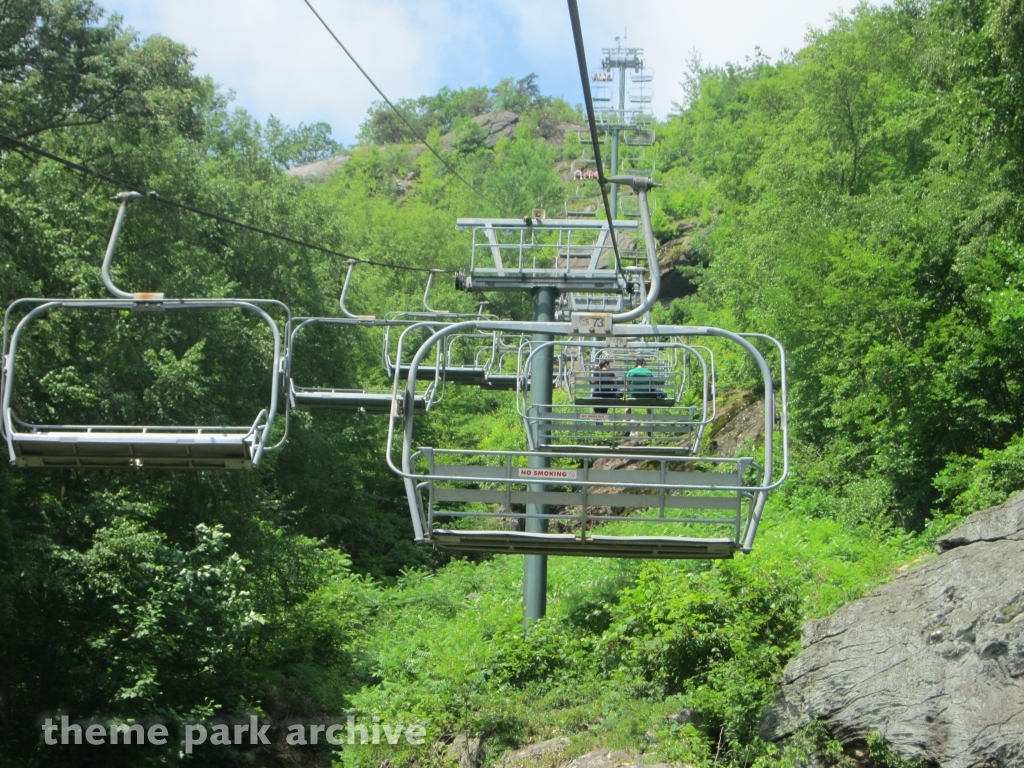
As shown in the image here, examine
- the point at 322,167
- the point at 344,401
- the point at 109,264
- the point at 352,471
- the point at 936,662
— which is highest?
the point at 322,167

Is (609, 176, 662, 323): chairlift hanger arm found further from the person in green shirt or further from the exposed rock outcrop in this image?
the exposed rock outcrop

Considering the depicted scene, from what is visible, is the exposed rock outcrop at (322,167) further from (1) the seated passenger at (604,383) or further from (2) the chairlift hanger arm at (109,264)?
(2) the chairlift hanger arm at (109,264)

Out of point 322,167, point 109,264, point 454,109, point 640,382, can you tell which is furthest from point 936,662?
point 454,109

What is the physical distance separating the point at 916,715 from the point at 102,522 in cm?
1016

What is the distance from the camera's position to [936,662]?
9.68 metres

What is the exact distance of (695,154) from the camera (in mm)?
66875

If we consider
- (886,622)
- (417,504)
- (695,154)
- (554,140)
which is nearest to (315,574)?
(886,622)

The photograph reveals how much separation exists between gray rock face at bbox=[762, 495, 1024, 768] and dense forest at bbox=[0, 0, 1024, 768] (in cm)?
30

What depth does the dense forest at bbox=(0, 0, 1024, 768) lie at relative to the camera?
1208 centimetres

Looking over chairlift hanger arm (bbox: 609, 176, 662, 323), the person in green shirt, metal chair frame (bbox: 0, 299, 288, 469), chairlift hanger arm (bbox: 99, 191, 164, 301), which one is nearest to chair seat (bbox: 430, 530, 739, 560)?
metal chair frame (bbox: 0, 299, 288, 469)

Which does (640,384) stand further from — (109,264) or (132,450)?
(132,450)

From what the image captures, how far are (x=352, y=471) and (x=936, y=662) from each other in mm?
19078

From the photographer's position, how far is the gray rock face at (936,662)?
360 inches

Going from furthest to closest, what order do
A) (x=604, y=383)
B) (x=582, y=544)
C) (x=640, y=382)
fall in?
(x=604, y=383)
(x=640, y=382)
(x=582, y=544)
